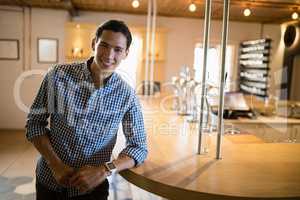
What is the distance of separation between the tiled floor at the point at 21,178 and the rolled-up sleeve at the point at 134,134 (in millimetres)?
2114

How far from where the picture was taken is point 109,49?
1161 millimetres

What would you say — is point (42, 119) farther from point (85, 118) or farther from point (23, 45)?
point (23, 45)

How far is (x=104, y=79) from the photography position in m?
1.25

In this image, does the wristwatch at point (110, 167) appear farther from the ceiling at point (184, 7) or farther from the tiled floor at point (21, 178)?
the ceiling at point (184, 7)

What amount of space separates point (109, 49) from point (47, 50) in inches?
221

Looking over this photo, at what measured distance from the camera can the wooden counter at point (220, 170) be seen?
1.04 m

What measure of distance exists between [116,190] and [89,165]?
258cm


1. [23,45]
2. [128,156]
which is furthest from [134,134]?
[23,45]

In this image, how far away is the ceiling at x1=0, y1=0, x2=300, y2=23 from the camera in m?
5.00

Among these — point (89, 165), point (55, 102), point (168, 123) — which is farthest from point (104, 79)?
point (168, 123)

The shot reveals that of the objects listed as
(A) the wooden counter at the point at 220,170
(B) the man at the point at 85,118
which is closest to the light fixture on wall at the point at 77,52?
(A) the wooden counter at the point at 220,170

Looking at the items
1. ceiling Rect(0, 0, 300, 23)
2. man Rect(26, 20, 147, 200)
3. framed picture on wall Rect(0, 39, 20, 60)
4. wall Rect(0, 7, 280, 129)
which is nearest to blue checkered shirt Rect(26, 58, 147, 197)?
man Rect(26, 20, 147, 200)

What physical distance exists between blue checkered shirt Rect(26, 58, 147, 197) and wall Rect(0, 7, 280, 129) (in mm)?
5324

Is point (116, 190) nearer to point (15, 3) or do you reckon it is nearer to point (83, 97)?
point (83, 97)
